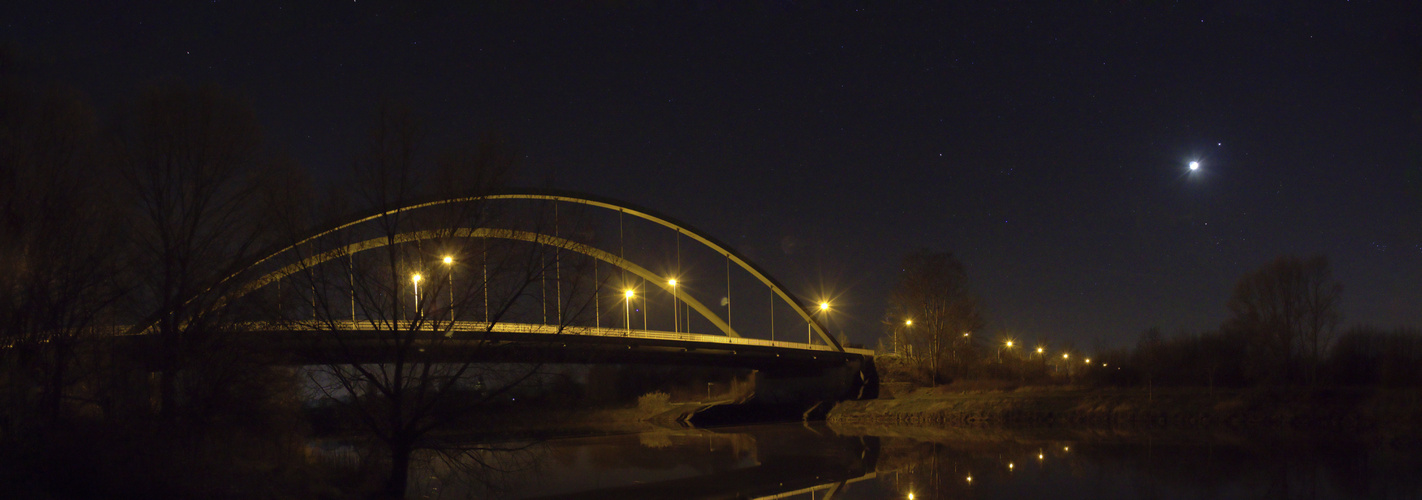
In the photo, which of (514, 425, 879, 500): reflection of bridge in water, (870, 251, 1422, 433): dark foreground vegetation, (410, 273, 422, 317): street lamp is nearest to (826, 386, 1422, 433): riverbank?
(870, 251, 1422, 433): dark foreground vegetation

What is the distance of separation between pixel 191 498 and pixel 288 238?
4.61 m

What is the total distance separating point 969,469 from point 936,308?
38868mm

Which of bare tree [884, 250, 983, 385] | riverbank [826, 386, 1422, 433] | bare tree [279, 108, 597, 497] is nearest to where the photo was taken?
bare tree [279, 108, 597, 497]

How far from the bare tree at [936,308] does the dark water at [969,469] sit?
79.5 ft

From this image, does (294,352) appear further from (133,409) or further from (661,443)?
(661,443)

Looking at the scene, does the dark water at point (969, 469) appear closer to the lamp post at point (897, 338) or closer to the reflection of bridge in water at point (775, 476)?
the reflection of bridge in water at point (775, 476)

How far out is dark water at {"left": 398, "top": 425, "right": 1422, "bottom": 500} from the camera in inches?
652

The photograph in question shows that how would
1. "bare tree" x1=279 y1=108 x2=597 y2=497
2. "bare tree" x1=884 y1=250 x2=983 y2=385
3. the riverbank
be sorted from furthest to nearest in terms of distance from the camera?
"bare tree" x1=884 y1=250 x2=983 y2=385, the riverbank, "bare tree" x1=279 y1=108 x2=597 y2=497

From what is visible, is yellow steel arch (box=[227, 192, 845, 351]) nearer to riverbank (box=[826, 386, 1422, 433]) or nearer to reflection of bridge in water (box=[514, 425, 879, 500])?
reflection of bridge in water (box=[514, 425, 879, 500])

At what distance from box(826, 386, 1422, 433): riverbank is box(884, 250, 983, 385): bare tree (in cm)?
680

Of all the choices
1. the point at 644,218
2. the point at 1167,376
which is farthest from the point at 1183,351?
the point at 644,218

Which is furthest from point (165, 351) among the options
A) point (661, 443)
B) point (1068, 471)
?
point (661, 443)

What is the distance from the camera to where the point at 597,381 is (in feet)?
255

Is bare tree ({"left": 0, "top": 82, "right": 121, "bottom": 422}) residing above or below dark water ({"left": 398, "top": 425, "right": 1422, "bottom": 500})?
above
